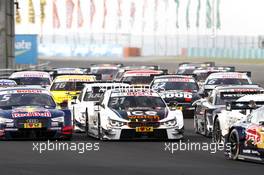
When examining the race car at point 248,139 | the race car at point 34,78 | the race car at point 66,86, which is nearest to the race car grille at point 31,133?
the race car at point 248,139

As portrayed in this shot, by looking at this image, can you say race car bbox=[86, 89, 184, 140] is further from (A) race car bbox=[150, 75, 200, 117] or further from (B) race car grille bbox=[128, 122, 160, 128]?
(A) race car bbox=[150, 75, 200, 117]

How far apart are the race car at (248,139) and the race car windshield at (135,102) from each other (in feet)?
18.2

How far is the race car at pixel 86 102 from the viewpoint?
24.7 metres

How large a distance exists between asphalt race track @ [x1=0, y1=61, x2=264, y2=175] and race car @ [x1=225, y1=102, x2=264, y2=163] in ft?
0.52

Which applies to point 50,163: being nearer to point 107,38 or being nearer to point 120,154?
point 120,154

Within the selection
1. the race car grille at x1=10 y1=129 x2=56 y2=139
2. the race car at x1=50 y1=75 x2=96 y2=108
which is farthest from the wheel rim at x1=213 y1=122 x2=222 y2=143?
the race car at x1=50 y1=75 x2=96 y2=108

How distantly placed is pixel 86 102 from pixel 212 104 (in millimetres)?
3426

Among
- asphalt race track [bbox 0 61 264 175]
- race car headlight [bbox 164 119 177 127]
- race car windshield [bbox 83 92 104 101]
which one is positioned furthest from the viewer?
race car windshield [bbox 83 92 104 101]

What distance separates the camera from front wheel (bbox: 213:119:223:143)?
2092cm

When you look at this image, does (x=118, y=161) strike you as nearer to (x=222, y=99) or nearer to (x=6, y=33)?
(x=222, y=99)

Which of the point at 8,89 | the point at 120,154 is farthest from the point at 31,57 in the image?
the point at 120,154

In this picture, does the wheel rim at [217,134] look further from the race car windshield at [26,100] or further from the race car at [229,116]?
the race car windshield at [26,100]

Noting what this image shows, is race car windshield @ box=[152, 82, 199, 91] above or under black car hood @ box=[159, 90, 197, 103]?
above

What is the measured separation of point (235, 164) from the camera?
52.7 feet
